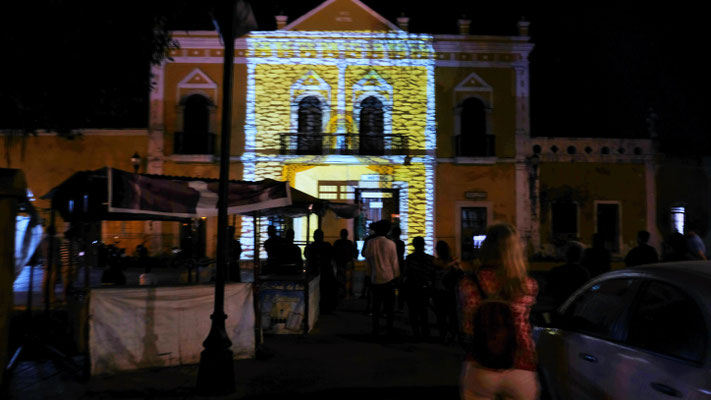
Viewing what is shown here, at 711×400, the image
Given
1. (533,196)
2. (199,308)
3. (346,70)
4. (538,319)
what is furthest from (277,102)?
(538,319)

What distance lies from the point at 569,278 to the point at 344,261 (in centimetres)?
695

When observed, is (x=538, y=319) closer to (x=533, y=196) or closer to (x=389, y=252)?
(x=389, y=252)

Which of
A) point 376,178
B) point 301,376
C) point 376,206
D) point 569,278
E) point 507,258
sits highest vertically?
point 376,178

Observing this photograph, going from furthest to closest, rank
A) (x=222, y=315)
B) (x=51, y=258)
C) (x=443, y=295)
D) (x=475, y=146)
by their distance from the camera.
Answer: (x=475, y=146) → (x=443, y=295) → (x=51, y=258) → (x=222, y=315)

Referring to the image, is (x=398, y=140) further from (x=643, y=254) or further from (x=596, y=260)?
(x=643, y=254)

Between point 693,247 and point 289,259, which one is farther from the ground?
point 693,247

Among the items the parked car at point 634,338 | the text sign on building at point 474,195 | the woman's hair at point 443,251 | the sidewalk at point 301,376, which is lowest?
the sidewalk at point 301,376

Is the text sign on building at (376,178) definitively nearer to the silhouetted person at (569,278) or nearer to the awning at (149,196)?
the awning at (149,196)

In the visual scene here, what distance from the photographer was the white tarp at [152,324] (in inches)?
256

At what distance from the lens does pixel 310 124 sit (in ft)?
70.0

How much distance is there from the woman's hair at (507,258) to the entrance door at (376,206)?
1763 centimetres

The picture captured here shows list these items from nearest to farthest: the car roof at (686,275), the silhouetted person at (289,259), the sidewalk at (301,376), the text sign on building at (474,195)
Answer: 1. the car roof at (686,275)
2. the sidewalk at (301,376)
3. the silhouetted person at (289,259)
4. the text sign on building at (474,195)

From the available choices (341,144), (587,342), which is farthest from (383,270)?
(341,144)

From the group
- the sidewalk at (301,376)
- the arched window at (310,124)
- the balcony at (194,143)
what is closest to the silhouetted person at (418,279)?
the sidewalk at (301,376)
